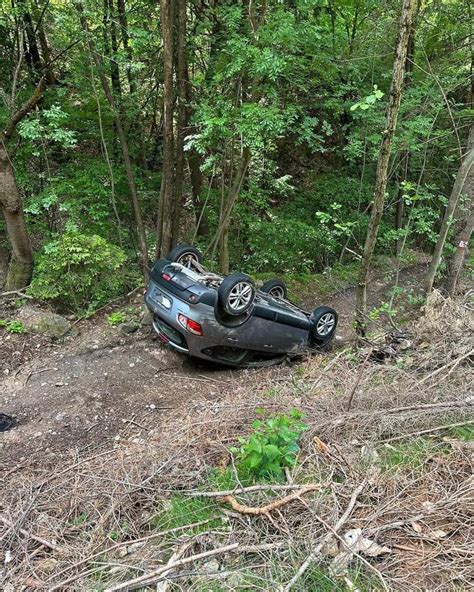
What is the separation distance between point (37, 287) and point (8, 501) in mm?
4368

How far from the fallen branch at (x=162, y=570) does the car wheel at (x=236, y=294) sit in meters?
3.17

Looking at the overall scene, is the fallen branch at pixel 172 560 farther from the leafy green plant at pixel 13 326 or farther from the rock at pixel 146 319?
the leafy green plant at pixel 13 326

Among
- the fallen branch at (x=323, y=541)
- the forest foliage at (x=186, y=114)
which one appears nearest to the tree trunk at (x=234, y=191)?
the forest foliage at (x=186, y=114)

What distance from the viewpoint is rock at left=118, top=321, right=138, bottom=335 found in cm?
676

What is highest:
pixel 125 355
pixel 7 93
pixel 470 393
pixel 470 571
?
pixel 7 93

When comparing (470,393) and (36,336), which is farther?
(36,336)

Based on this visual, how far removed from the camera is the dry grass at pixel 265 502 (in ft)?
7.45

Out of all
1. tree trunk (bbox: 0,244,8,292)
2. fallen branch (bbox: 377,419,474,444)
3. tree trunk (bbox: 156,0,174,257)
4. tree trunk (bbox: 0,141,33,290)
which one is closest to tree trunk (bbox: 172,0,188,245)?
tree trunk (bbox: 156,0,174,257)

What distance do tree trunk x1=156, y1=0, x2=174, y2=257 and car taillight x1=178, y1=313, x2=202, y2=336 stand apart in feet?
8.78

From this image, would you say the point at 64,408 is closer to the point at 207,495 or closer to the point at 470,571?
the point at 207,495

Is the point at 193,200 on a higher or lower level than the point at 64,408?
higher

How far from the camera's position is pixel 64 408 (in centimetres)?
498

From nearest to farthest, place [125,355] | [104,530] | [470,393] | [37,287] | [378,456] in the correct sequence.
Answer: [104,530], [378,456], [470,393], [125,355], [37,287]

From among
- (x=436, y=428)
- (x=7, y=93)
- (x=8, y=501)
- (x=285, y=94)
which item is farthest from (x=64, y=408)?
(x=285, y=94)
